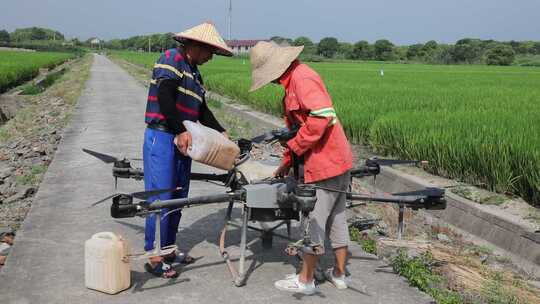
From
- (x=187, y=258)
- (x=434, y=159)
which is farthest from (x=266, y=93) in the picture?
(x=187, y=258)

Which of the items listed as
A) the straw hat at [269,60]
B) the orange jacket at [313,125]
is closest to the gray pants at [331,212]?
the orange jacket at [313,125]

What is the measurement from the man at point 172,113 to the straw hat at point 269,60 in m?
0.24

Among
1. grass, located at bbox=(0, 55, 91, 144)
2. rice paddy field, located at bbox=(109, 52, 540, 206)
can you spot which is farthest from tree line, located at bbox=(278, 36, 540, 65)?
rice paddy field, located at bbox=(109, 52, 540, 206)

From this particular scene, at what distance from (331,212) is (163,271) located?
3.79 feet

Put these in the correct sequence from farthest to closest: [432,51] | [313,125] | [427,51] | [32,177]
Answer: [427,51] < [432,51] < [32,177] < [313,125]

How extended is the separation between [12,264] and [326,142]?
2270 millimetres

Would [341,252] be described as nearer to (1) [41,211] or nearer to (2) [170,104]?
(2) [170,104]

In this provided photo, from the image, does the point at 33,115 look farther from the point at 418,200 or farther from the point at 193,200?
the point at 418,200

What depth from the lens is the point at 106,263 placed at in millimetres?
3289

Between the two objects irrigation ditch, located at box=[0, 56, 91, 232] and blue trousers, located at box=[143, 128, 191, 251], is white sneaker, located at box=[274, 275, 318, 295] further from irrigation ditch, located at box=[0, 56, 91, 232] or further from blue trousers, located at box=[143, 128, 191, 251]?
irrigation ditch, located at box=[0, 56, 91, 232]

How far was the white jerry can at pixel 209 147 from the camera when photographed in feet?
11.1

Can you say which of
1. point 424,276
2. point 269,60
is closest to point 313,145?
point 269,60

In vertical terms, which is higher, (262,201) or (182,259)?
(262,201)

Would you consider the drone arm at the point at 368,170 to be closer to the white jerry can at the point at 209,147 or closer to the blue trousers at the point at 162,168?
the white jerry can at the point at 209,147
